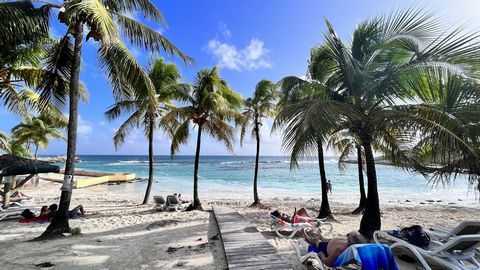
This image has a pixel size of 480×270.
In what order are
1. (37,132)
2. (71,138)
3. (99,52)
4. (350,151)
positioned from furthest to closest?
(37,132)
(350,151)
(99,52)
(71,138)

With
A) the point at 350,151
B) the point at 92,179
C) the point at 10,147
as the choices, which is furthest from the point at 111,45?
the point at 10,147

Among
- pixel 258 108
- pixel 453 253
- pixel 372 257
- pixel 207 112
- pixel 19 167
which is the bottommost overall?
pixel 453 253

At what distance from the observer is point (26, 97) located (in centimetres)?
1005

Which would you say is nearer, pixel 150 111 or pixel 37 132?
pixel 150 111

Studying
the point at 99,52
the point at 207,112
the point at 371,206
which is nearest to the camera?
the point at 371,206

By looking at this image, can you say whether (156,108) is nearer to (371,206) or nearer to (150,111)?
Answer: (150,111)

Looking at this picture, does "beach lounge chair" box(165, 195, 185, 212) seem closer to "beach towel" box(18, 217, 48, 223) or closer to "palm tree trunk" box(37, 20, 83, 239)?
"beach towel" box(18, 217, 48, 223)

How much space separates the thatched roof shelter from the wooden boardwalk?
623 cm

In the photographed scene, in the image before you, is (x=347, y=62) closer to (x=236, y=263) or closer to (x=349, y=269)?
(x=349, y=269)

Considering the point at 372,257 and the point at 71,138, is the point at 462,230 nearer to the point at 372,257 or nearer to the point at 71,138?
the point at 372,257

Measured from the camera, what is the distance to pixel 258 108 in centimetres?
1345

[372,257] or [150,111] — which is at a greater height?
[150,111]

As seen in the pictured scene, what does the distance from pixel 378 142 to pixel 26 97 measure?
42.0 feet

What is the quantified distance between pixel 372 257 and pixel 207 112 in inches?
355
